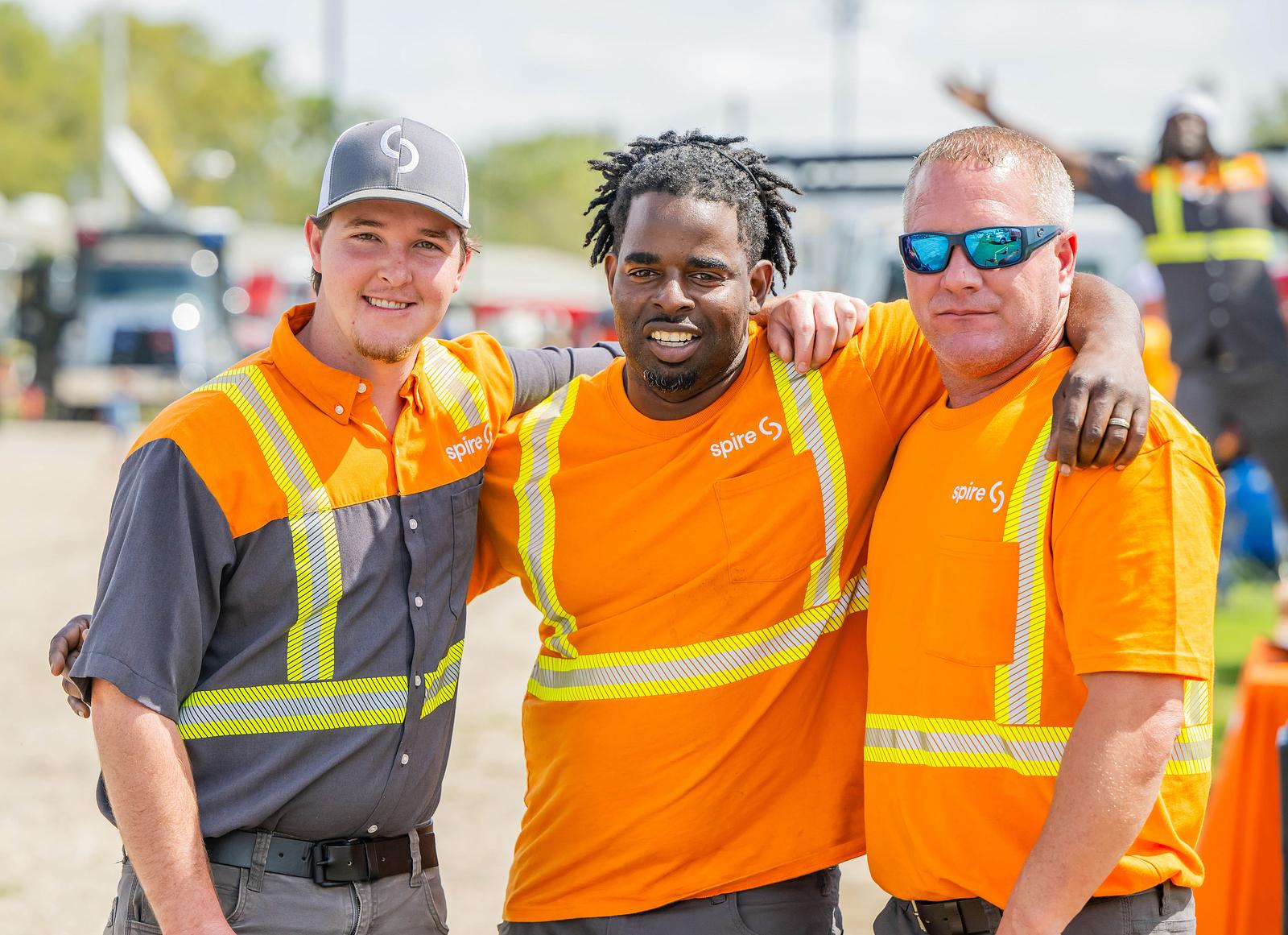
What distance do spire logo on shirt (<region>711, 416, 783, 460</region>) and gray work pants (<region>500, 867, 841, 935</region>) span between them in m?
0.94

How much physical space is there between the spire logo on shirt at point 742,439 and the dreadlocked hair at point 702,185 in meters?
0.43

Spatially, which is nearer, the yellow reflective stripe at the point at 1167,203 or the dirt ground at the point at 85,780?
the dirt ground at the point at 85,780

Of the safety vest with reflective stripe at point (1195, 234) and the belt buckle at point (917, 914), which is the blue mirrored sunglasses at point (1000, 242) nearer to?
the belt buckle at point (917, 914)

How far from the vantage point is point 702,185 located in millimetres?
3211

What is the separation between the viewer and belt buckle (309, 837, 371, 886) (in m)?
2.94

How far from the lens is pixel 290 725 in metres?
2.90

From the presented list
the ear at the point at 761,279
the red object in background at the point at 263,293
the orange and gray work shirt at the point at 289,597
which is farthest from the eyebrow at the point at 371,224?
the red object in background at the point at 263,293

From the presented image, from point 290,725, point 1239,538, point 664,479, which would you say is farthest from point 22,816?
point 1239,538

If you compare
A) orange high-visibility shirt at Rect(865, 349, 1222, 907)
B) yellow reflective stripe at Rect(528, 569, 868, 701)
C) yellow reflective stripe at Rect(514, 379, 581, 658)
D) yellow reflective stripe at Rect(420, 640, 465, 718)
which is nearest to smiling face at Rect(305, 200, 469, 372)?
yellow reflective stripe at Rect(514, 379, 581, 658)

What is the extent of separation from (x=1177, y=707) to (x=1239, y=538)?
9462mm

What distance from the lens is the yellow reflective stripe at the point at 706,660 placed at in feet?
9.96

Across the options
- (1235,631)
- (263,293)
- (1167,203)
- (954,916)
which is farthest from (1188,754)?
(263,293)

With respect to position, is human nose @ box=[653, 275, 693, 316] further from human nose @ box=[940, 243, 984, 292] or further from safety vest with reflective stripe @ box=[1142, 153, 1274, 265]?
safety vest with reflective stripe @ box=[1142, 153, 1274, 265]

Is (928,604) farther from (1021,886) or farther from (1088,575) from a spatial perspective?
(1021,886)
